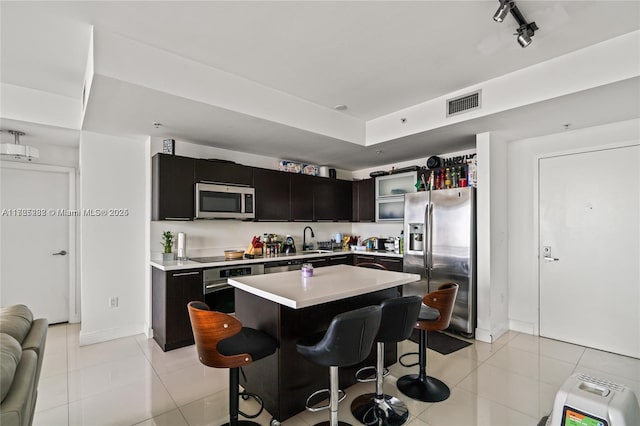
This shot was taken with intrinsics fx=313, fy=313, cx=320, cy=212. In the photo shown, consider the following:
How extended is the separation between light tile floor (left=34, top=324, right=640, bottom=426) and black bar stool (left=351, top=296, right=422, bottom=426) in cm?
8

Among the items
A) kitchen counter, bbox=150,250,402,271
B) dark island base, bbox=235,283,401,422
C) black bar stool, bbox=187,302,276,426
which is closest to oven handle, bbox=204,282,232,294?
kitchen counter, bbox=150,250,402,271

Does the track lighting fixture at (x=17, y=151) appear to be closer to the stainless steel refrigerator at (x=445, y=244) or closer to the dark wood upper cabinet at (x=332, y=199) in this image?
the dark wood upper cabinet at (x=332, y=199)

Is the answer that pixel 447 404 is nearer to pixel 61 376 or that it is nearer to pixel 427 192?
pixel 427 192

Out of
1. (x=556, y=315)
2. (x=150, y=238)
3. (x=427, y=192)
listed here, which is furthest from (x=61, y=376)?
(x=556, y=315)

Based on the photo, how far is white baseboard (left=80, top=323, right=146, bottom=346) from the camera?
3518mm

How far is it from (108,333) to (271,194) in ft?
8.58

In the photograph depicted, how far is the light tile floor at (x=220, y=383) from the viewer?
218 cm

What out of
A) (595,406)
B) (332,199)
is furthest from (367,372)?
(332,199)

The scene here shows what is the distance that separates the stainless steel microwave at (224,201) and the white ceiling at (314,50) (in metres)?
0.73

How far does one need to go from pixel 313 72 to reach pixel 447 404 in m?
2.91

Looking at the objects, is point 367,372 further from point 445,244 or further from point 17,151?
point 17,151

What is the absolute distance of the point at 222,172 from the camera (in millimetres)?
4086

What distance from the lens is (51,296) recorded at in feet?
13.7

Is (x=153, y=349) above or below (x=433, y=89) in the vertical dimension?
below
